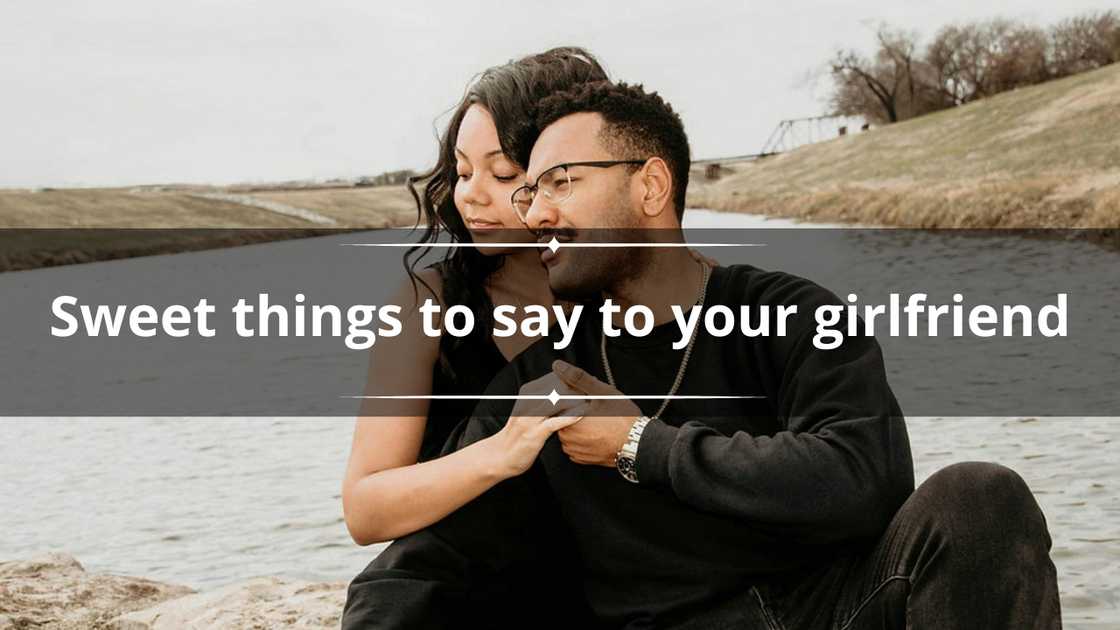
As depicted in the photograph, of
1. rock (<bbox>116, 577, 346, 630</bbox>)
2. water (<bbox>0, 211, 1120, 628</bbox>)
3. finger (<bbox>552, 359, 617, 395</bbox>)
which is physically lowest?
water (<bbox>0, 211, 1120, 628</bbox>)

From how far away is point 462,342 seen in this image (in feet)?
10.6

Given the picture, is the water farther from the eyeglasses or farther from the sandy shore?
the eyeglasses

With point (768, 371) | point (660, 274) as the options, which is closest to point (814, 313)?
point (768, 371)

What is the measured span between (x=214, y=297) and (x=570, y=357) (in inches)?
919

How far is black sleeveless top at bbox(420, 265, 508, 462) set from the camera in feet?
10.5

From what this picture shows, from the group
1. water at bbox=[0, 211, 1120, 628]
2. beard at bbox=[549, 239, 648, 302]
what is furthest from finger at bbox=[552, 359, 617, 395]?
water at bbox=[0, 211, 1120, 628]

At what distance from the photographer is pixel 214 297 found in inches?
1000

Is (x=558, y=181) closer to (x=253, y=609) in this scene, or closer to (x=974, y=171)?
(x=253, y=609)

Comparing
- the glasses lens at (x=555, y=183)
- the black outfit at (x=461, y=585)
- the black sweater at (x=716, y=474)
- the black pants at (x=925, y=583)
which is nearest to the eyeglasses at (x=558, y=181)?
the glasses lens at (x=555, y=183)

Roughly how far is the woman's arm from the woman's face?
188 millimetres

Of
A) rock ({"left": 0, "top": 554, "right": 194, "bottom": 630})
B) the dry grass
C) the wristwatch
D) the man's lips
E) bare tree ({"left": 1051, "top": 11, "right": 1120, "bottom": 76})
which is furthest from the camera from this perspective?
bare tree ({"left": 1051, "top": 11, "right": 1120, "bottom": 76})

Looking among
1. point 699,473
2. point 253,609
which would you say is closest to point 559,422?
point 699,473

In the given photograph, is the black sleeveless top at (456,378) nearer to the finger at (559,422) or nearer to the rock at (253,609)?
the finger at (559,422)

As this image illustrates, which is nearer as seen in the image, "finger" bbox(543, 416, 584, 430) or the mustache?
"finger" bbox(543, 416, 584, 430)
